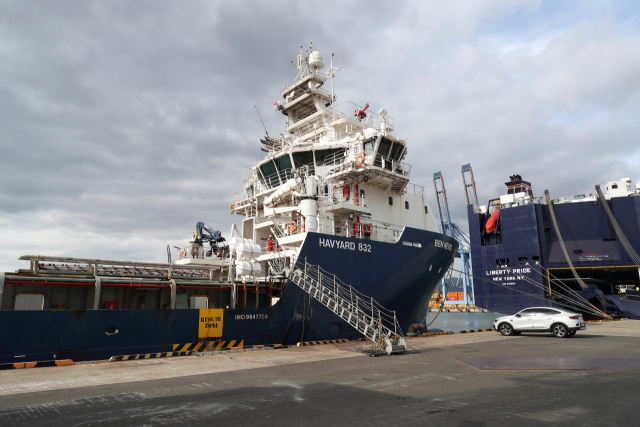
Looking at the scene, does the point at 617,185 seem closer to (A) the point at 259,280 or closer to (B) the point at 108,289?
(A) the point at 259,280

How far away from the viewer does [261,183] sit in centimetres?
2189

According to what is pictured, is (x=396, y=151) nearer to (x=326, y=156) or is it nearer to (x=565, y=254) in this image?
(x=326, y=156)

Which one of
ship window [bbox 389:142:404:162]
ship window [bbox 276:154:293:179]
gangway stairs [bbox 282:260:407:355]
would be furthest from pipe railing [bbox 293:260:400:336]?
ship window [bbox 389:142:404:162]

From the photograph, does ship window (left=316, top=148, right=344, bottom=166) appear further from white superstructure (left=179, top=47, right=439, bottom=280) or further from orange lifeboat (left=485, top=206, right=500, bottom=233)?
orange lifeboat (left=485, top=206, right=500, bottom=233)

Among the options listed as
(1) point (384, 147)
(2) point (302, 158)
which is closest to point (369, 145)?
(1) point (384, 147)

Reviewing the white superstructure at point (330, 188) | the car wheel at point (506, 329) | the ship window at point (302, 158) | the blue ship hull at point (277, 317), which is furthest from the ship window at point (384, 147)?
the car wheel at point (506, 329)

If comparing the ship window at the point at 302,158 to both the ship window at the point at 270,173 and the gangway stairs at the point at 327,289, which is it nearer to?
the ship window at the point at 270,173

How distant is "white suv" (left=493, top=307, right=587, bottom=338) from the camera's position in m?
14.8

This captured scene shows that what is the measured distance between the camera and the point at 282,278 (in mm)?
14664

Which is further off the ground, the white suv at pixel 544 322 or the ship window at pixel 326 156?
the ship window at pixel 326 156

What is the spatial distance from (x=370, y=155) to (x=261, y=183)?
23.1ft

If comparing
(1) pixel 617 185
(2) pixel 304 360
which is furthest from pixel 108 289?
(1) pixel 617 185

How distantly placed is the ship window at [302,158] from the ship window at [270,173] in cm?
157

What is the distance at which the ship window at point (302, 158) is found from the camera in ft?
63.9
